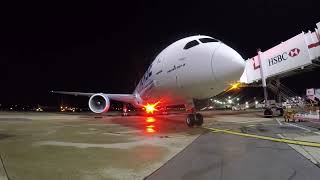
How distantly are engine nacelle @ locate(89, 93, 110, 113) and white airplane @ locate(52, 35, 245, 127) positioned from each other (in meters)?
9.71

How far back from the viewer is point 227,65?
12.0 metres

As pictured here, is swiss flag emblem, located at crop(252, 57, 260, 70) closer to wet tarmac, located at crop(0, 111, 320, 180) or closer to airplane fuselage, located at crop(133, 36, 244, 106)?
airplane fuselage, located at crop(133, 36, 244, 106)

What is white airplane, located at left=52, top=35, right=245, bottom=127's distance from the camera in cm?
1219

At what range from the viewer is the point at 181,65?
14.0 metres

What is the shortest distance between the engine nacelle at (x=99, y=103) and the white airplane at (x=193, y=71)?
9.71 metres

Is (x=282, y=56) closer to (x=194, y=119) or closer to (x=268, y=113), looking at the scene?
(x=268, y=113)

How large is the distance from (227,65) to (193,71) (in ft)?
5.47

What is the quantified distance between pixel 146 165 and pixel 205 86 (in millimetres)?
7144

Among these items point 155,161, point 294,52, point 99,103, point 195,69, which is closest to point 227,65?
point 195,69

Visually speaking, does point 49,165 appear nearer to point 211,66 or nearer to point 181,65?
point 211,66

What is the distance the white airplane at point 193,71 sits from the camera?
12.2m

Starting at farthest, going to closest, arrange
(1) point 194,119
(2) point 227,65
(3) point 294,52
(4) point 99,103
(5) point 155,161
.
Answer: (4) point 99,103
(3) point 294,52
(1) point 194,119
(2) point 227,65
(5) point 155,161

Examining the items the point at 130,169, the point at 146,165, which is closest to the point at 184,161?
the point at 146,165

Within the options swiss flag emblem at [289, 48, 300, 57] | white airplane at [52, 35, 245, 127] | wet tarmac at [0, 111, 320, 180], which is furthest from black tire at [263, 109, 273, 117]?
wet tarmac at [0, 111, 320, 180]
